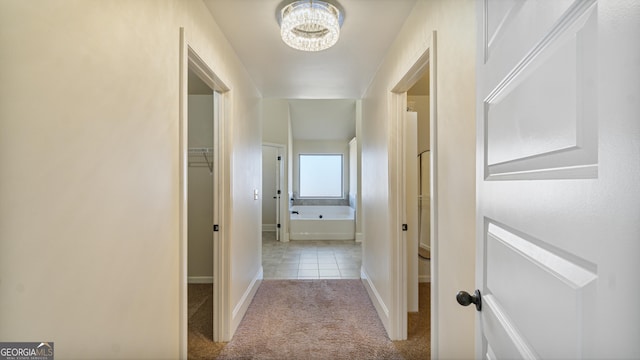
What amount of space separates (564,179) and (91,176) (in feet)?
3.68

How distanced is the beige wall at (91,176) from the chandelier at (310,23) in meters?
0.58

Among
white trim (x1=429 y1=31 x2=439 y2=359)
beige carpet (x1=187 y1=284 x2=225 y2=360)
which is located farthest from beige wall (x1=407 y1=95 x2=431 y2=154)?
beige carpet (x1=187 y1=284 x2=225 y2=360)

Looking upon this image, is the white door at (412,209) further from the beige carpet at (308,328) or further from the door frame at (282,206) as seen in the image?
the door frame at (282,206)

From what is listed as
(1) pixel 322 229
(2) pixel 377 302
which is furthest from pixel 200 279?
(1) pixel 322 229

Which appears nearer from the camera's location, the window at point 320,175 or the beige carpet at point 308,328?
the beige carpet at point 308,328

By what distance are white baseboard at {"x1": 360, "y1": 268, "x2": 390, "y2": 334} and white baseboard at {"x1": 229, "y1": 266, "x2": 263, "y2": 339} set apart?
124 centimetres

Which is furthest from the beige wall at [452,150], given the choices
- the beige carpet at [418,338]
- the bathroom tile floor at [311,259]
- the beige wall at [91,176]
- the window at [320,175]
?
the window at [320,175]

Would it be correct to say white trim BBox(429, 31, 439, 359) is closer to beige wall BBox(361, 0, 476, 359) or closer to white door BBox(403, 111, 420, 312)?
beige wall BBox(361, 0, 476, 359)

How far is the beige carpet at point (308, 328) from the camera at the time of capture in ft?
6.77

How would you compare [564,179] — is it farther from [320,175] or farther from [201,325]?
[320,175]

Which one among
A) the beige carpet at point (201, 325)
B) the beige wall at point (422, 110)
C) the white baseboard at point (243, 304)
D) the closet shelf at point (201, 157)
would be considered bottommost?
the beige carpet at point (201, 325)

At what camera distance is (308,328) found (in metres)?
2.40

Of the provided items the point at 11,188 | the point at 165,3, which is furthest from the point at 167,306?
the point at 165,3

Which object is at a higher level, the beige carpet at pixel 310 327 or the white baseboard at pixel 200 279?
the white baseboard at pixel 200 279
